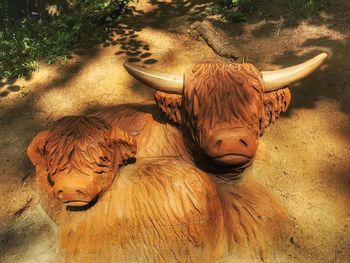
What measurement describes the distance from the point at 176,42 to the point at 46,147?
4781 mm

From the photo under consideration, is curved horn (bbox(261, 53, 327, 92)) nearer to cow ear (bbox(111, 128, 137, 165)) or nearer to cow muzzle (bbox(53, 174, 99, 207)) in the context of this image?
cow ear (bbox(111, 128, 137, 165))

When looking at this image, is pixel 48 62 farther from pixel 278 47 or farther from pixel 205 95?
pixel 205 95

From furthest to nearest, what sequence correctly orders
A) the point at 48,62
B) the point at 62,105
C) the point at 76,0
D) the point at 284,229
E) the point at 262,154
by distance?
the point at 76,0 < the point at 48,62 < the point at 62,105 < the point at 262,154 < the point at 284,229

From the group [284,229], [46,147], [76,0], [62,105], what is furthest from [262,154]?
[76,0]

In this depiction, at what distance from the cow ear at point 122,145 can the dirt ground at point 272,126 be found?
2.96 feet

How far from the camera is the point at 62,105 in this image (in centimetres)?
567

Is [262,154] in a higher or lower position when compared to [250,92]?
lower

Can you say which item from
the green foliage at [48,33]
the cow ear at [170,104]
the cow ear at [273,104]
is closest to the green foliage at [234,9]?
the green foliage at [48,33]

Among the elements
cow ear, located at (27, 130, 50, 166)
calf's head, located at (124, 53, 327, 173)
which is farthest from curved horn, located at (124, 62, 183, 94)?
cow ear, located at (27, 130, 50, 166)

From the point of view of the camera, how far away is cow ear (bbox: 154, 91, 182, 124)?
9.16 feet

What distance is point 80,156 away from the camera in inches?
92.8

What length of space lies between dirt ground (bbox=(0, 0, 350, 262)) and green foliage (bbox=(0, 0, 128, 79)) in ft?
0.90

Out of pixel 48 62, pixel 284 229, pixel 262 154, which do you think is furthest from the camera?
pixel 48 62

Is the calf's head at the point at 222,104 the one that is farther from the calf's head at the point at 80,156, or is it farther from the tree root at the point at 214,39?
the tree root at the point at 214,39
